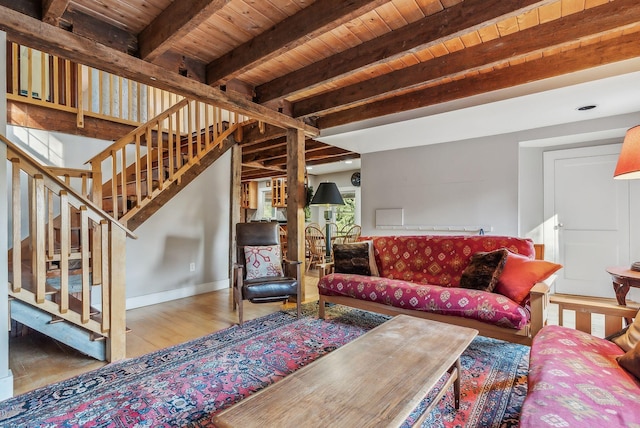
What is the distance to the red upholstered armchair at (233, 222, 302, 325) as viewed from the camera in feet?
10.1

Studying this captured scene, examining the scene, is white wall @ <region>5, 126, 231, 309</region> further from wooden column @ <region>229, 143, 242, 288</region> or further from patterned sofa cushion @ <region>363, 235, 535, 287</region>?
patterned sofa cushion @ <region>363, 235, 535, 287</region>

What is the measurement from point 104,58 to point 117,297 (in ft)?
5.85

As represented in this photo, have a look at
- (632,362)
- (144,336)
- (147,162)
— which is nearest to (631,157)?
(632,362)

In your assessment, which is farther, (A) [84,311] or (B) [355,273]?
(B) [355,273]

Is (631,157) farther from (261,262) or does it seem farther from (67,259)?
(67,259)

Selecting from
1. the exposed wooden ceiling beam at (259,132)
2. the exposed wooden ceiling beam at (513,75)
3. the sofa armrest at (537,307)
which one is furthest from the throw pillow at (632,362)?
the exposed wooden ceiling beam at (259,132)

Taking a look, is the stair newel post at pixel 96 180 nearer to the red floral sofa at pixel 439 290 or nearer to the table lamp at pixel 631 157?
the red floral sofa at pixel 439 290

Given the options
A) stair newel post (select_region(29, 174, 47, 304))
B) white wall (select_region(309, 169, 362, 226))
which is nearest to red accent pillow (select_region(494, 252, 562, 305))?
stair newel post (select_region(29, 174, 47, 304))

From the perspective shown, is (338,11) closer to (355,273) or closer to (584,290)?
(355,273)

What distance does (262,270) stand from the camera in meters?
3.55

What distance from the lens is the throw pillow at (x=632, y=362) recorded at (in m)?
1.30

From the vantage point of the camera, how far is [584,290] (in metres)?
4.03

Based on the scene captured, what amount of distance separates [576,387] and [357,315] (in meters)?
2.31

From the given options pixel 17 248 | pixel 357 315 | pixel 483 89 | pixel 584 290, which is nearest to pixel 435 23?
pixel 483 89
